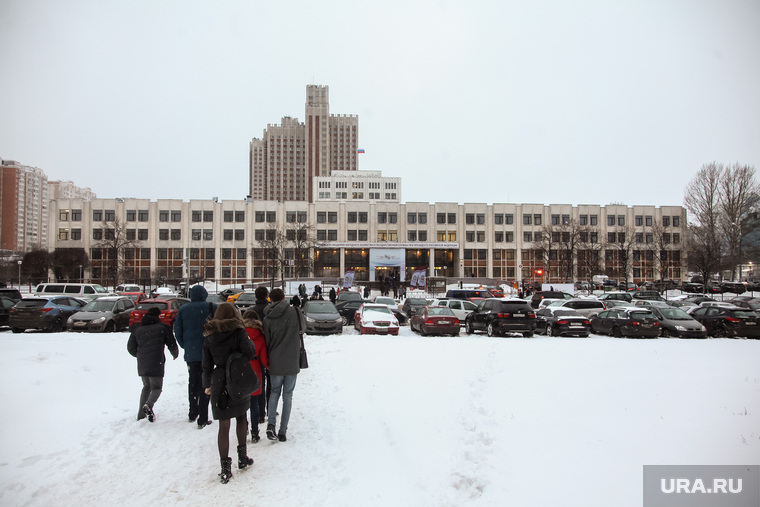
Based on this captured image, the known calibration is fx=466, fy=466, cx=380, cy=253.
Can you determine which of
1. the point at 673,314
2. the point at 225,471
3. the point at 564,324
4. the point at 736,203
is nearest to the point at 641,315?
the point at 673,314

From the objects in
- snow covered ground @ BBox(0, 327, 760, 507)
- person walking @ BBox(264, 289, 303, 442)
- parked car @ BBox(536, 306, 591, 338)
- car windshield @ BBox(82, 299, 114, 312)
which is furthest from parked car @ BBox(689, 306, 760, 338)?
car windshield @ BBox(82, 299, 114, 312)

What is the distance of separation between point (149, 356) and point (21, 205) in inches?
6886

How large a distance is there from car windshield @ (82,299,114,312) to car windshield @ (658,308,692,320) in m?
25.5

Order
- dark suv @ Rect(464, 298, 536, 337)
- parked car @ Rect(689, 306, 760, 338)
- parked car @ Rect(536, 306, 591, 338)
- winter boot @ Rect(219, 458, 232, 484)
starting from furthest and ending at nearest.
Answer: parked car @ Rect(689, 306, 760, 338) < parked car @ Rect(536, 306, 591, 338) < dark suv @ Rect(464, 298, 536, 337) < winter boot @ Rect(219, 458, 232, 484)

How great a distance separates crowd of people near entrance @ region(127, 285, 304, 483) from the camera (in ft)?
17.3

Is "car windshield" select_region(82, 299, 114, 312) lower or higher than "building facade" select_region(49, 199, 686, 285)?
lower

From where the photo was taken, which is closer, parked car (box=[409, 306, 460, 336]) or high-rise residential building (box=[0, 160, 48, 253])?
parked car (box=[409, 306, 460, 336])

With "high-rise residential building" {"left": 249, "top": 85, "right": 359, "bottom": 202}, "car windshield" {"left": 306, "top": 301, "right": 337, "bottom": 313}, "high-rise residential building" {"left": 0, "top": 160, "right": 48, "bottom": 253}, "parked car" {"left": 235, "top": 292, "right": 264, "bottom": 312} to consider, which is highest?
"high-rise residential building" {"left": 249, "top": 85, "right": 359, "bottom": 202}

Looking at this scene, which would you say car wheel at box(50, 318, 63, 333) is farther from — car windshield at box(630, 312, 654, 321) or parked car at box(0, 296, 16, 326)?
car windshield at box(630, 312, 654, 321)

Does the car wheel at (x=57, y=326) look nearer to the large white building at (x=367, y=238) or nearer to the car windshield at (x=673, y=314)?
the car windshield at (x=673, y=314)

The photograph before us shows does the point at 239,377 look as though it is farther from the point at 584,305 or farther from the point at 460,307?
the point at 584,305

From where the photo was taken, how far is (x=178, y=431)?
6883mm

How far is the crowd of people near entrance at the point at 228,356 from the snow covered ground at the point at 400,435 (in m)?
0.33

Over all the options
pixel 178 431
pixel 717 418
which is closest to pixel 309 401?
pixel 178 431
